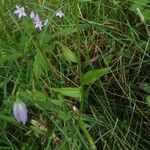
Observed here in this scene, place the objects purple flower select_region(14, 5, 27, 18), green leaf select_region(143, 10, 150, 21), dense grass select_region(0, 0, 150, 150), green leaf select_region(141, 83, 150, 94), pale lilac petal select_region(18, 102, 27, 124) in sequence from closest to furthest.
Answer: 1. pale lilac petal select_region(18, 102, 27, 124)
2. dense grass select_region(0, 0, 150, 150)
3. green leaf select_region(141, 83, 150, 94)
4. green leaf select_region(143, 10, 150, 21)
5. purple flower select_region(14, 5, 27, 18)

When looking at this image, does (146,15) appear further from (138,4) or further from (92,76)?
(92,76)

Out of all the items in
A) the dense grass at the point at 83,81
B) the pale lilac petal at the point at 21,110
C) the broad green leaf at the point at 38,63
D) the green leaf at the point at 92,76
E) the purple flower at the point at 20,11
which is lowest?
the dense grass at the point at 83,81

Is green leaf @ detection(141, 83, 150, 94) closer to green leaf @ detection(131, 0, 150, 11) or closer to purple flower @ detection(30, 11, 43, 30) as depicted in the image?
green leaf @ detection(131, 0, 150, 11)

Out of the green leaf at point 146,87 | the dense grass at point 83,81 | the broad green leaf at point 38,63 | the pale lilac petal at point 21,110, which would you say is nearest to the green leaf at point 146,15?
the dense grass at point 83,81

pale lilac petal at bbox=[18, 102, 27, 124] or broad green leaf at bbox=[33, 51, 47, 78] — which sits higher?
broad green leaf at bbox=[33, 51, 47, 78]

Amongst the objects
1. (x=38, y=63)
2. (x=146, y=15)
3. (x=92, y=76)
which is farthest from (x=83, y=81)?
(x=146, y=15)

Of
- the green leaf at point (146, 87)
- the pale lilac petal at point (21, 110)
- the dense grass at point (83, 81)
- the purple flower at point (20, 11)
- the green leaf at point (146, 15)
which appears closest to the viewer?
the pale lilac petal at point (21, 110)

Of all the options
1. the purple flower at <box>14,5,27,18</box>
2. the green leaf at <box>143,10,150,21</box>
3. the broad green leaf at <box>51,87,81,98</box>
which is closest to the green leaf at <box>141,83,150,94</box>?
the green leaf at <box>143,10,150,21</box>

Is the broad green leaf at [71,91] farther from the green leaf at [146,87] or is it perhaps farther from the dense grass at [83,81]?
the green leaf at [146,87]
